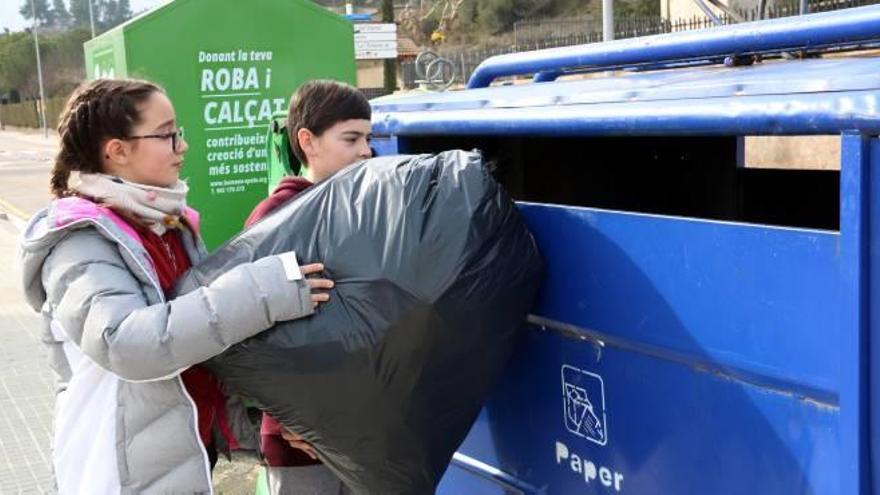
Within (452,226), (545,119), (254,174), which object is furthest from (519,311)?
(254,174)

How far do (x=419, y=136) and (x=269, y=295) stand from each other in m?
0.81

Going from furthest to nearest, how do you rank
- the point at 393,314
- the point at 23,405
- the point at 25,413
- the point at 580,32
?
1. the point at 580,32
2. the point at 23,405
3. the point at 25,413
4. the point at 393,314

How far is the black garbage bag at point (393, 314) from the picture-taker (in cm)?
156

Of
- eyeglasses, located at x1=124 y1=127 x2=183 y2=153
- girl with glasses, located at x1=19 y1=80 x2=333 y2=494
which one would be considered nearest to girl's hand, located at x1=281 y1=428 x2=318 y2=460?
girl with glasses, located at x1=19 y1=80 x2=333 y2=494

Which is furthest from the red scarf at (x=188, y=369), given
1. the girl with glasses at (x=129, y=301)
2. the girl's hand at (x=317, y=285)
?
the girl's hand at (x=317, y=285)

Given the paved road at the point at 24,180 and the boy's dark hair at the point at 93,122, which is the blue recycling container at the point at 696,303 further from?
the paved road at the point at 24,180

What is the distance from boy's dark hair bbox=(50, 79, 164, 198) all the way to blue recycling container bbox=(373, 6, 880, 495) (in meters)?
0.68

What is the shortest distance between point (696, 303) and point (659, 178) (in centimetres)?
120

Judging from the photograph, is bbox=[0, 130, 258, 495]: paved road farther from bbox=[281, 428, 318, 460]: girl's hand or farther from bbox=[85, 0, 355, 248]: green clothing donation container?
bbox=[281, 428, 318, 460]: girl's hand

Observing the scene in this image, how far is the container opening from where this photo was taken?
2.45 meters

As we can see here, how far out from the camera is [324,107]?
2016 mm

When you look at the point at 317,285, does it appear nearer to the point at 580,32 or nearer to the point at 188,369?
the point at 188,369

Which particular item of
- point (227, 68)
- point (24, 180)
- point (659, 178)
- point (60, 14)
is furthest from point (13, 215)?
point (60, 14)

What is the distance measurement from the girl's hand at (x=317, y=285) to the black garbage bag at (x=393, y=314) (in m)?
0.02
